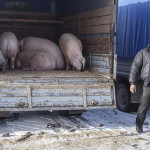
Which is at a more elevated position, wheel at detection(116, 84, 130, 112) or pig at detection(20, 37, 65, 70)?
pig at detection(20, 37, 65, 70)

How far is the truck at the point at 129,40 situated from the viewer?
743 centimetres

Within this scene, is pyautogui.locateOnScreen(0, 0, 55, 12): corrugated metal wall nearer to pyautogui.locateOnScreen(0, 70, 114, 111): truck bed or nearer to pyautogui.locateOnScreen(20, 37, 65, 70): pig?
pyautogui.locateOnScreen(20, 37, 65, 70): pig

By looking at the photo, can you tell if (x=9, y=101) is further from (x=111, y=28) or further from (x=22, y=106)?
(x=111, y=28)

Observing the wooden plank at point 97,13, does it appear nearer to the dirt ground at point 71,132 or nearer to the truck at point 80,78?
the truck at point 80,78

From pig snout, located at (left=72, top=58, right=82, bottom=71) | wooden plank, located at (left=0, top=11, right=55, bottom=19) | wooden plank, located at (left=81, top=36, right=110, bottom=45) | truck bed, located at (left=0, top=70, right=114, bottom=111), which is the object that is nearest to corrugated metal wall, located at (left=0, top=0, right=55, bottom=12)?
wooden plank, located at (left=0, top=11, right=55, bottom=19)

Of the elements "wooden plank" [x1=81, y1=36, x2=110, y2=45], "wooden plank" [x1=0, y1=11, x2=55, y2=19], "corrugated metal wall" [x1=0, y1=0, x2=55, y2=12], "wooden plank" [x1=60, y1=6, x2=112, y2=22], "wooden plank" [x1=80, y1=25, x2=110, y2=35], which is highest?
"corrugated metal wall" [x1=0, y1=0, x2=55, y2=12]

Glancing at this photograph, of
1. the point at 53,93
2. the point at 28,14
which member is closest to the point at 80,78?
the point at 53,93

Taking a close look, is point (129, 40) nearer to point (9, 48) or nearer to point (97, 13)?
point (97, 13)

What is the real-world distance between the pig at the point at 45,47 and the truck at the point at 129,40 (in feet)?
5.05

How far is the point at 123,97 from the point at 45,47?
2.38m

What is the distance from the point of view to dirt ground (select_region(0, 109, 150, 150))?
4730 millimetres

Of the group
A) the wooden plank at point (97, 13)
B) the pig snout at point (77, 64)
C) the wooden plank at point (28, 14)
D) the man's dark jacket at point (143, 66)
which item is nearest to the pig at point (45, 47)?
the pig snout at point (77, 64)

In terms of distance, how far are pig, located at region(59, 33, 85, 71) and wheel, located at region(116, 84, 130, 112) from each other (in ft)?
4.69

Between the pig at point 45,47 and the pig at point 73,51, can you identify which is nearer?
the pig at point 73,51
